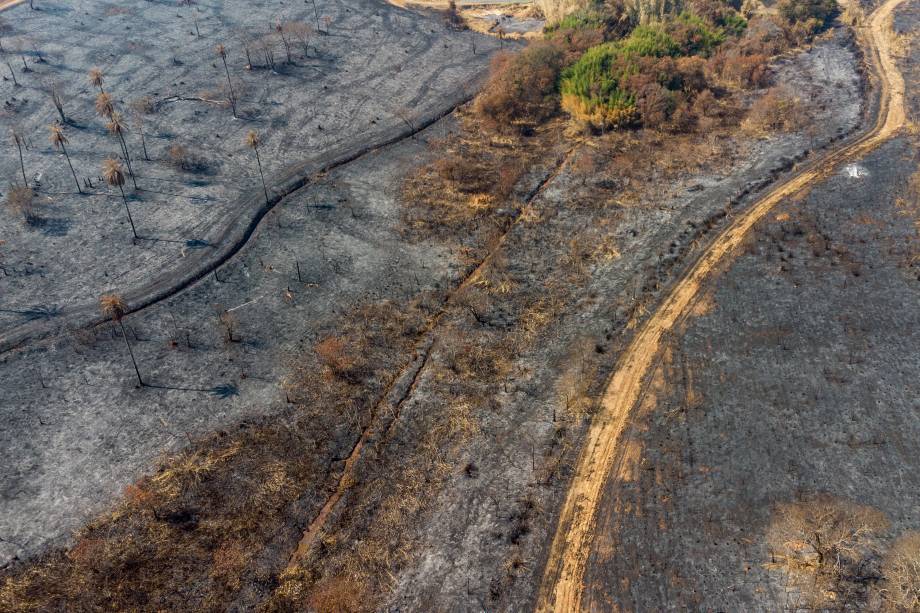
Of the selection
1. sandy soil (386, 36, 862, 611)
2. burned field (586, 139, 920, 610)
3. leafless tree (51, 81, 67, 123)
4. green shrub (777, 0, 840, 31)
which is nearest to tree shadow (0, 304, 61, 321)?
sandy soil (386, 36, 862, 611)

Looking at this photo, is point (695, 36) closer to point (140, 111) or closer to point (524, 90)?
point (524, 90)

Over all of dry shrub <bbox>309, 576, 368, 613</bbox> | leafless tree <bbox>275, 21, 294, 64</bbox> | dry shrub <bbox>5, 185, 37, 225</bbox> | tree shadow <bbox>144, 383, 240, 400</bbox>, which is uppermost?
leafless tree <bbox>275, 21, 294, 64</bbox>

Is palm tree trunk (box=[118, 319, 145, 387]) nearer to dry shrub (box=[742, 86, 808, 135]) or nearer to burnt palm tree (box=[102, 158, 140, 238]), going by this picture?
burnt palm tree (box=[102, 158, 140, 238])

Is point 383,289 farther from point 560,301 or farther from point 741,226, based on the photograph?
point 741,226

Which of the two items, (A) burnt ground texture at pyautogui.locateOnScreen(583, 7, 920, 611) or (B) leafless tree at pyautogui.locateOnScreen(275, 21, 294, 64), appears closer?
(A) burnt ground texture at pyautogui.locateOnScreen(583, 7, 920, 611)

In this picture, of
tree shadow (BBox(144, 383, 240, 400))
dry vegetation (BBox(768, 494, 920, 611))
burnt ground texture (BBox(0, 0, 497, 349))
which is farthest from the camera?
burnt ground texture (BBox(0, 0, 497, 349))

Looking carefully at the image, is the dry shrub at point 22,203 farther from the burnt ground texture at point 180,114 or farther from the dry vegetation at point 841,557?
the dry vegetation at point 841,557

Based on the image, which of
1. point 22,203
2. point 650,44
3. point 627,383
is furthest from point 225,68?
point 627,383
